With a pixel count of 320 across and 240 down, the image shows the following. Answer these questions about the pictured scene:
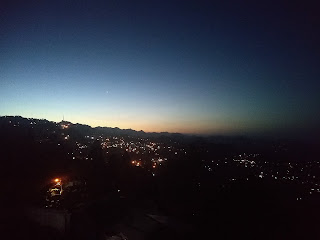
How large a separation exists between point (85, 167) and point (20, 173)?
851cm

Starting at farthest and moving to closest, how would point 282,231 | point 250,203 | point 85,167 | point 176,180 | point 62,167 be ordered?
point 176,180 → point 85,167 → point 62,167 → point 250,203 → point 282,231

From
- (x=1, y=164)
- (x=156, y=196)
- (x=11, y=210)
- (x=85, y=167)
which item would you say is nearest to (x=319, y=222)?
(x=156, y=196)

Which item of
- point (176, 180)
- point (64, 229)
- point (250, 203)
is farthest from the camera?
point (176, 180)

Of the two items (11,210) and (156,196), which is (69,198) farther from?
(156,196)

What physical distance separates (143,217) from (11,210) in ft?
27.0

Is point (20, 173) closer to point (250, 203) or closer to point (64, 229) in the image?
point (64, 229)

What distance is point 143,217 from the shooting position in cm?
Result: 1571

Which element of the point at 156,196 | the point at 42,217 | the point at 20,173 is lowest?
the point at 156,196

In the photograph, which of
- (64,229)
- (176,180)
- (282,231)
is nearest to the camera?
(64,229)

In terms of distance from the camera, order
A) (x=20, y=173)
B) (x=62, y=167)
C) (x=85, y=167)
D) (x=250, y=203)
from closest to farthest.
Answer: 1. (x=250, y=203)
2. (x=20, y=173)
3. (x=62, y=167)
4. (x=85, y=167)

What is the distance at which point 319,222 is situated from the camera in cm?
1680

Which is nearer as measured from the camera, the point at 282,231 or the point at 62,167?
the point at 282,231

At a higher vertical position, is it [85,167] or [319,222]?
[85,167]

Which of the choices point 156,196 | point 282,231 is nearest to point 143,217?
point 282,231
